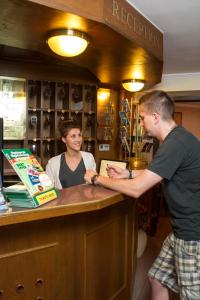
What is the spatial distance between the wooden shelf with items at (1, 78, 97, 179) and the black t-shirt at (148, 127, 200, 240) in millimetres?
2358

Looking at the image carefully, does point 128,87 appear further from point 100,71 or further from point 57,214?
point 57,214

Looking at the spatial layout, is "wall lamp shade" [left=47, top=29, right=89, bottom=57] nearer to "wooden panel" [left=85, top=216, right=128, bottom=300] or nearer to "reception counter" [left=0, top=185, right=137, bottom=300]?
"reception counter" [left=0, top=185, right=137, bottom=300]

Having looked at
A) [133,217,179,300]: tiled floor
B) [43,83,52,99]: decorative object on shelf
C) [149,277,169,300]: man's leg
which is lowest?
[133,217,179,300]: tiled floor

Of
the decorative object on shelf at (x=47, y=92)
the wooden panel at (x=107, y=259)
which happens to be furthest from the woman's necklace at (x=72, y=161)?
the decorative object on shelf at (x=47, y=92)

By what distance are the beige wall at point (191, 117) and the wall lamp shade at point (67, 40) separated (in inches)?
232

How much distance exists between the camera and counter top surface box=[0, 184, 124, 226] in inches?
53.8

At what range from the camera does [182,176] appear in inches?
63.6

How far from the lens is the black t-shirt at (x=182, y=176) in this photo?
1565mm

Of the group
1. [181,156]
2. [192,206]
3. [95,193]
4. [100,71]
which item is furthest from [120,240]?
[100,71]

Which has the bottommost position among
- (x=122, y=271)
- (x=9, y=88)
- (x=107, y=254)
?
(x=122, y=271)

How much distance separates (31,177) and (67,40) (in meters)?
1.09

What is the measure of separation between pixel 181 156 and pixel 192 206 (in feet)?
0.90

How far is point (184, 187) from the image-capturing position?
1.63 meters

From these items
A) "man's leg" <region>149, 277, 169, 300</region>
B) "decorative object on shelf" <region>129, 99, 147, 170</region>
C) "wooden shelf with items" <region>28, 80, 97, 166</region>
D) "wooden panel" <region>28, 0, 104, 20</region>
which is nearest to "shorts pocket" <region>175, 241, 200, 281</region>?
"man's leg" <region>149, 277, 169, 300</region>
